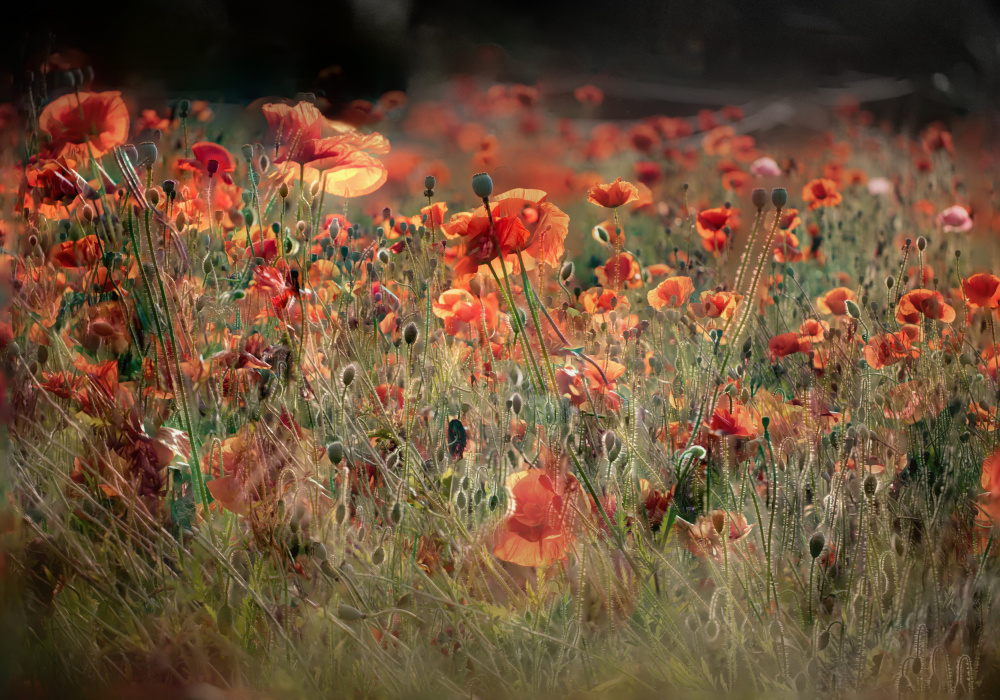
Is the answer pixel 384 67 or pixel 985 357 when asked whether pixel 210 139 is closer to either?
pixel 384 67

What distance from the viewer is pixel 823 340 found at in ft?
2.25

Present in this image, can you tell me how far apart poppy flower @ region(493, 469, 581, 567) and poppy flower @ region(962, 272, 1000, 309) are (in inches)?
15.6

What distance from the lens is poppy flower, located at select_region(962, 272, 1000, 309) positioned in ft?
2.11

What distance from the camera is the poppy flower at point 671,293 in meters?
0.64

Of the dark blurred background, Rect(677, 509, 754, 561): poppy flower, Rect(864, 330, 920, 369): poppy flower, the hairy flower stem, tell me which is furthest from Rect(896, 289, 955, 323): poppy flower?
the hairy flower stem

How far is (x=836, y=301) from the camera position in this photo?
2.23 feet

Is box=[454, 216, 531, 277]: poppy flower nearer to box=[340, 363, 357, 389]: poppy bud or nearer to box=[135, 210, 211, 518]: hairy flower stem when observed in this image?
box=[340, 363, 357, 389]: poppy bud

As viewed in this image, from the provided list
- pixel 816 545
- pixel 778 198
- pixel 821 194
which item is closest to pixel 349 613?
pixel 816 545

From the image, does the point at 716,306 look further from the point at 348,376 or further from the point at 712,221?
the point at 348,376

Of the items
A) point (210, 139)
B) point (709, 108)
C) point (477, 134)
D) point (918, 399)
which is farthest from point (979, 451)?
point (210, 139)

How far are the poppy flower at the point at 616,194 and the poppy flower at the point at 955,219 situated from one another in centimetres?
27

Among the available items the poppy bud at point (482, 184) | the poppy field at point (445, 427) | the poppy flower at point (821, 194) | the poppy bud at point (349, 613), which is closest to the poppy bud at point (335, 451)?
the poppy field at point (445, 427)

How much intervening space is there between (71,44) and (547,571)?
0.55 m

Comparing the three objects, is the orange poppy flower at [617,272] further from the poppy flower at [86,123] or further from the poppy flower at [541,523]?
the poppy flower at [86,123]
